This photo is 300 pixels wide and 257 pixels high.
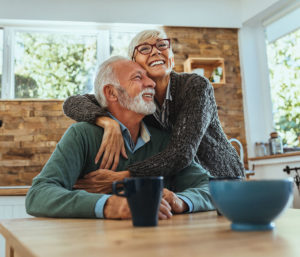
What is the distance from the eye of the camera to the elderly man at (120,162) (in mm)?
946

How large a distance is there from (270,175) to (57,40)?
2.80 meters

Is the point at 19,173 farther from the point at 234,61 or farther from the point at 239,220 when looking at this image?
the point at 239,220

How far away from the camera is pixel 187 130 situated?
1.36m

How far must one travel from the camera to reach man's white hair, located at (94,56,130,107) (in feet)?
4.99

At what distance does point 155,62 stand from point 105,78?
0.22m

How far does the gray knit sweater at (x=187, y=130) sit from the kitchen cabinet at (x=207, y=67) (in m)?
2.55

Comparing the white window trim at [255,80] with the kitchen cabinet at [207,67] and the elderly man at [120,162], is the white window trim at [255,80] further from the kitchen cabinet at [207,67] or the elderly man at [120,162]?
the elderly man at [120,162]

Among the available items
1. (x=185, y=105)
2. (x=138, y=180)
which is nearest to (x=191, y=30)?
(x=185, y=105)

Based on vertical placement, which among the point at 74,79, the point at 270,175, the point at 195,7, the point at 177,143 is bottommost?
the point at 270,175

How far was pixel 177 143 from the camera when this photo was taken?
132 cm

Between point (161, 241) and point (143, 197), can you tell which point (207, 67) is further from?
point (161, 241)

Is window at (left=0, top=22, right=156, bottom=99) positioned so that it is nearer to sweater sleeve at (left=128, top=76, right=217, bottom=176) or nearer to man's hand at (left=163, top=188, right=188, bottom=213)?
sweater sleeve at (left=128, top=76, right=217, bottom=176)

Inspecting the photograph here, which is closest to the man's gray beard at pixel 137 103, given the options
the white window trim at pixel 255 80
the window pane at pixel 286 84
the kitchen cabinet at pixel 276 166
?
the kitchen cabinet at pixel 276 166

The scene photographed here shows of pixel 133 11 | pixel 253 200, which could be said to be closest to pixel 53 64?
pixel 133 11
